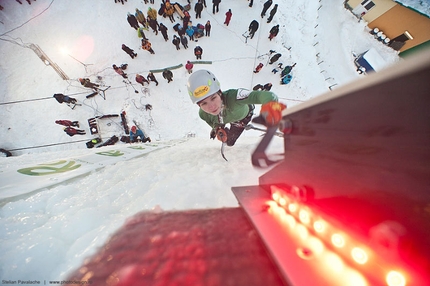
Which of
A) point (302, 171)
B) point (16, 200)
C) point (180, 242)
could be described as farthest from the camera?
point (16, 200)

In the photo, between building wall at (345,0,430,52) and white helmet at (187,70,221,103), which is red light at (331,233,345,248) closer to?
white helmet at (187,70,221,103)

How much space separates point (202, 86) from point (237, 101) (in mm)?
714

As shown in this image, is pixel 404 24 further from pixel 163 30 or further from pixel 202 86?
pixel 202 86

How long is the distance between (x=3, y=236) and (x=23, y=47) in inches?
603

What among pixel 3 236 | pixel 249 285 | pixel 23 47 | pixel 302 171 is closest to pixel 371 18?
pixel 302 171

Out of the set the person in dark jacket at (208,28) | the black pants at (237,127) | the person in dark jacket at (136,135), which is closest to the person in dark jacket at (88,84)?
the person in dark jacket at (136,135)

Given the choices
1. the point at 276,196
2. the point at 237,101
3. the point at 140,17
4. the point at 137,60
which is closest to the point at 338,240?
the point at 276,196

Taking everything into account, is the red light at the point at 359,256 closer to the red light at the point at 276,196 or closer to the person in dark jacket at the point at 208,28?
the red light at the point at 276,196

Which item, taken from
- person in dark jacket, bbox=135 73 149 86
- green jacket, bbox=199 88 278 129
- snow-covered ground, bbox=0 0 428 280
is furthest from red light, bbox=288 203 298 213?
person in dark jacket, bbox=135 73 149 86

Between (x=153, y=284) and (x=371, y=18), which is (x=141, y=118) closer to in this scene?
(x=153, y=284)

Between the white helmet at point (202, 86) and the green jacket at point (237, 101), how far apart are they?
297 millimetres

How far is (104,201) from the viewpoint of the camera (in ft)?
4.68

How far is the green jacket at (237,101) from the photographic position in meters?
2.51

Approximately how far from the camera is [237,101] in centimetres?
286
